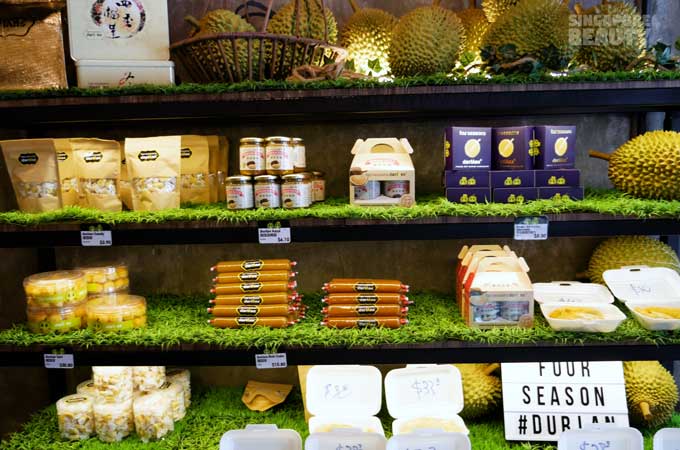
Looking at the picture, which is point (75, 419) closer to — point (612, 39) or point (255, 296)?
point (255, 296)

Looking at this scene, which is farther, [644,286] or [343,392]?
[343,392]

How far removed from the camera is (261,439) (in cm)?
190

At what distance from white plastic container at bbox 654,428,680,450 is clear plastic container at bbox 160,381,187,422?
5.91 ft

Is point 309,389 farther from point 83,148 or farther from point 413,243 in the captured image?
point 83,148

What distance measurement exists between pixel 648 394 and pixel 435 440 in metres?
0.97

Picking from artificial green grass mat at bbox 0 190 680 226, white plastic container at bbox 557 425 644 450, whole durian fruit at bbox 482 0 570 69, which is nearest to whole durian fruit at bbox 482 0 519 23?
whole durian fruit at bbox 482 0 570 69

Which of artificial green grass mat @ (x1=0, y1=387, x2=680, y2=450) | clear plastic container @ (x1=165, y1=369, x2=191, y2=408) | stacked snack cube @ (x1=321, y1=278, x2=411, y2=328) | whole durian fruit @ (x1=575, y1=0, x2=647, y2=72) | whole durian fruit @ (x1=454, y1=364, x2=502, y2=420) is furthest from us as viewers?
clear plastic container @ (x1=165, y1=369, x2=191, y2=408)

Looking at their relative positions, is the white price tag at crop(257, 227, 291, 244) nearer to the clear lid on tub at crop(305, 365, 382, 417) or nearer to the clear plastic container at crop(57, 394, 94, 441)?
the clear lid on tub at crop(305, 365, 382, 417)

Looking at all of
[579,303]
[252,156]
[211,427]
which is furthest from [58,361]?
[579,303]

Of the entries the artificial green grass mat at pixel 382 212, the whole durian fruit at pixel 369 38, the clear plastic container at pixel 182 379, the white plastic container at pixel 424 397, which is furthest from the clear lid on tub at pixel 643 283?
the clear plastic container at pixel 182 379

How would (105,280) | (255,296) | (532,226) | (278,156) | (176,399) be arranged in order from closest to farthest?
(532,226)
(278,156)
(255,296)
(105,280)
(176,399)

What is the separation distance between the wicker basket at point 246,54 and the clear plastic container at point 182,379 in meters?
1.26

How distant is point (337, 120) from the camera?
7.82ft

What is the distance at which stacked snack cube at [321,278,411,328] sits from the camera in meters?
1.99
